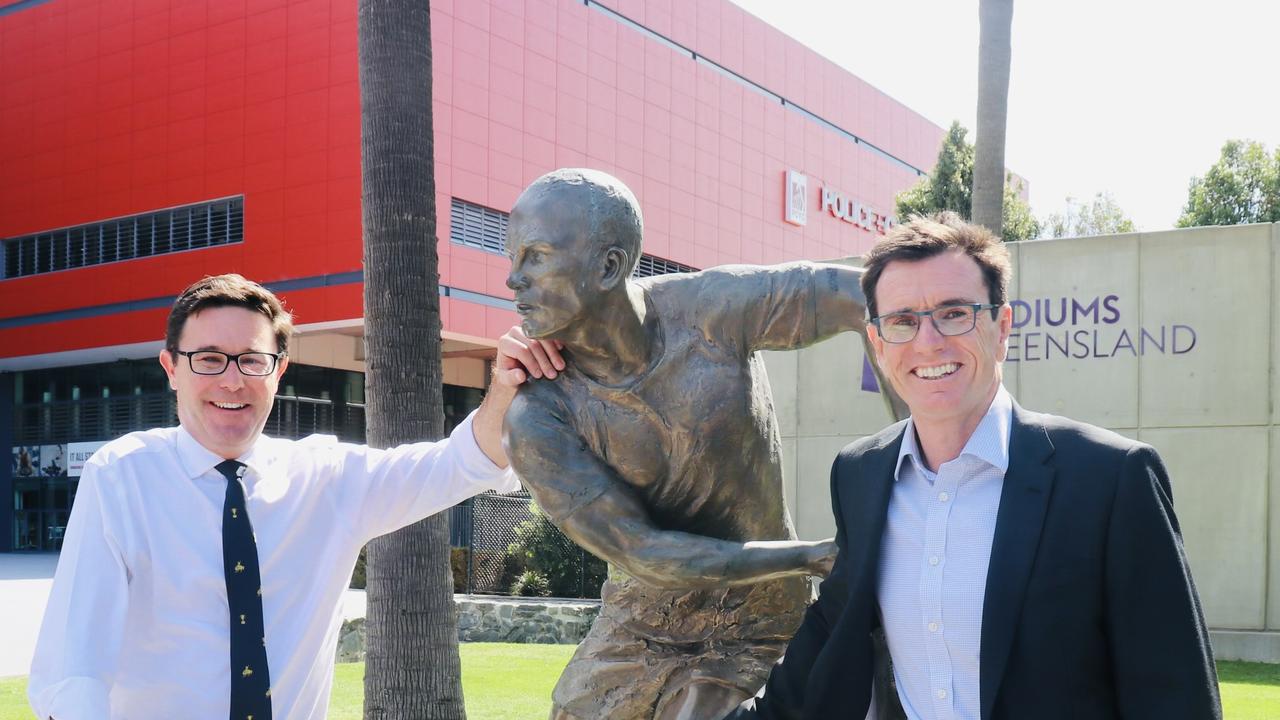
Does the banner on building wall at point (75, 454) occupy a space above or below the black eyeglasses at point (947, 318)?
below

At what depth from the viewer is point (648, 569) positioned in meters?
2.96

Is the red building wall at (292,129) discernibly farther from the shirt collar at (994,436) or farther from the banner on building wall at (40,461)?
the shirt collar at (994,436)

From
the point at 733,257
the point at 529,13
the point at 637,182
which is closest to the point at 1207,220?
the point at 733,257

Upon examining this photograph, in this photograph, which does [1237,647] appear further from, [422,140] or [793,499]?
[422,140]

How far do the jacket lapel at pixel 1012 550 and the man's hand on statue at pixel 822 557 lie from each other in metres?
0.52

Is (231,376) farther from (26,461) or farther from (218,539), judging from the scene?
(26,461)

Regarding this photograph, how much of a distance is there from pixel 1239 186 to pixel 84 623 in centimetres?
3700

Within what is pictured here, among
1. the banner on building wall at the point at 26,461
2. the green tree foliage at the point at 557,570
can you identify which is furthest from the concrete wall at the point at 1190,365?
the banner on building wall at the point at 26,461

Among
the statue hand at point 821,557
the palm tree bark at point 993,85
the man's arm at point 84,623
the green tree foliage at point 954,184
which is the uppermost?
the green tree foliage at point 954,184

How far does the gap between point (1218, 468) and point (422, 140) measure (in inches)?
369

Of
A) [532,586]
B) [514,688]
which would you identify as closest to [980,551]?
[514,688]

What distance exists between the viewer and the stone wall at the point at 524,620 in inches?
580

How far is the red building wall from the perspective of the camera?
26.6 meters

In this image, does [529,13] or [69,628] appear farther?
[529,13]
